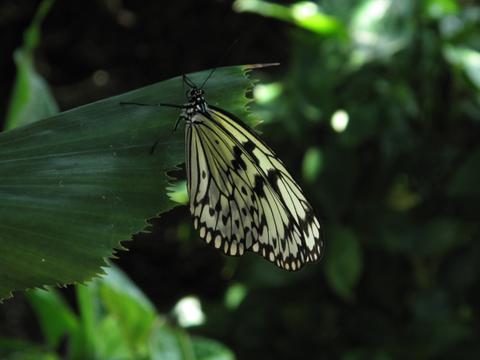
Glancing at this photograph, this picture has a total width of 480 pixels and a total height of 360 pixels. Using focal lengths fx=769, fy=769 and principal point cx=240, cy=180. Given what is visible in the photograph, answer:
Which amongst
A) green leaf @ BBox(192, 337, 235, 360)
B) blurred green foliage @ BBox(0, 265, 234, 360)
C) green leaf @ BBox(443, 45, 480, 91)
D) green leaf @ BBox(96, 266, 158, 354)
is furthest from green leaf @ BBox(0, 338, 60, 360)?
green leaf @ BBox(443, 45, 480, 91)

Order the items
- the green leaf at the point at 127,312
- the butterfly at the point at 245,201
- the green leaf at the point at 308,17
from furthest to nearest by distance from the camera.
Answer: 1. the green leaf at the point at 308,17
2. the green leaf at the point at 127,312
3. the butterfly at the point at 245,201

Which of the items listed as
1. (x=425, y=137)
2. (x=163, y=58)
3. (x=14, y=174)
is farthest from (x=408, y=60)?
(x=14, y=174)

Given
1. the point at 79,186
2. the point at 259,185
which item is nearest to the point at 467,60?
the point at 259,185

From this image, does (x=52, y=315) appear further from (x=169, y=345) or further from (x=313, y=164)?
(x=313, y=164)

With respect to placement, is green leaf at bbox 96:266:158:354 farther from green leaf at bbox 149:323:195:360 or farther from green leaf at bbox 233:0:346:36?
green leaf at bbox 233:0:346:36

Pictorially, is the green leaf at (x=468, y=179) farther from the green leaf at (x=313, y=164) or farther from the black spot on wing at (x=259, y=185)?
the black spot on wing at (x=259, y=185)

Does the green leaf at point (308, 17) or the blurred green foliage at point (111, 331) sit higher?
the green leaf at point (308, 17)

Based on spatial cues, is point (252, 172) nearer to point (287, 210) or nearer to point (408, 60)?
point (287, 210)

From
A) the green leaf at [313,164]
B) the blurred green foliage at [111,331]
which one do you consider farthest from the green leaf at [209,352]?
the green leaf at [313,164]
